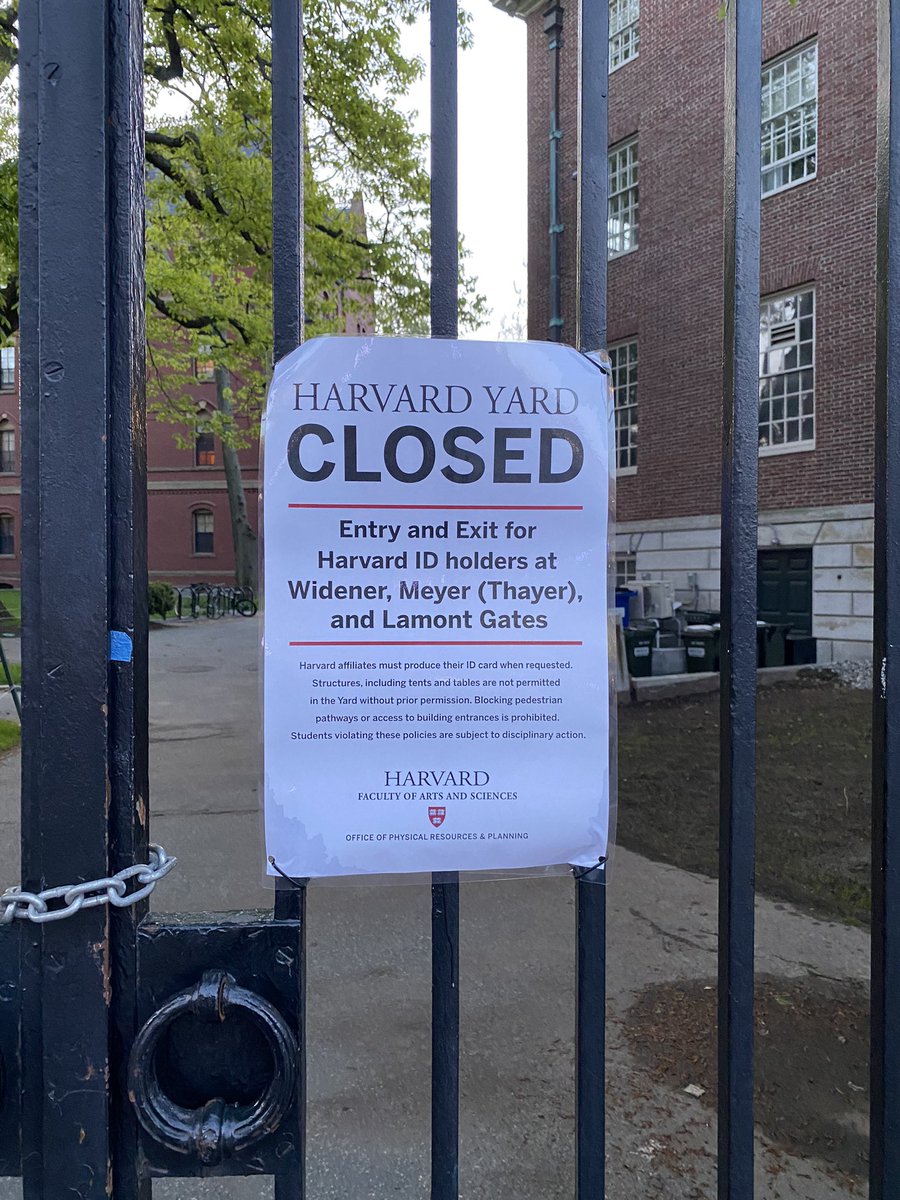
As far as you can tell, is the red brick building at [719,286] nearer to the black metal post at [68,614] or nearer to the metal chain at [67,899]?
the black metal post at [68,614]

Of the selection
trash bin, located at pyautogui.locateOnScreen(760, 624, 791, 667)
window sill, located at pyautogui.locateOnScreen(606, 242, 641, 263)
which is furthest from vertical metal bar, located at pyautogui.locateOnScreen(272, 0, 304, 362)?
window sill, located at pyautogui.locateOnScreen(606, 242, 641, 263)

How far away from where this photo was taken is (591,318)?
1353 mm

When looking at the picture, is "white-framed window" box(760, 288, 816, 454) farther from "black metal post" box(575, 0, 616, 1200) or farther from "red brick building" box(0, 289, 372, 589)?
"red brick building" box(0, 289, 372, 589)

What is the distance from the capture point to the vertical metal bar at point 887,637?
4.57 feet

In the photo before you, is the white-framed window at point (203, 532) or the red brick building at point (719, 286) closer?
the red brick building at point (719, 286)

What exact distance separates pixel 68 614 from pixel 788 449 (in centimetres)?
1574

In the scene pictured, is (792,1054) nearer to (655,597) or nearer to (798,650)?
(798,650)

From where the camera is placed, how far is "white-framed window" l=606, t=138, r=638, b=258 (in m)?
18.1

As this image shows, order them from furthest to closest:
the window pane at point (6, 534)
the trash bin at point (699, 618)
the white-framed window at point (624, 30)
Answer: the window pane at point (6, 534)
the white-framed window at point (624, 30)
the trash bin at point (699, 618)

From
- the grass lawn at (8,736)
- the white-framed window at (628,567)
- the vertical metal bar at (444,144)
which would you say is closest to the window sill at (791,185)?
the white-framed window at (628,567)

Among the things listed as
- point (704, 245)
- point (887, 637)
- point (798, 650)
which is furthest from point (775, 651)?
point (887, 637)

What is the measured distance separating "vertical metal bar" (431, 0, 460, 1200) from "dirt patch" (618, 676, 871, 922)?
379 centimetres

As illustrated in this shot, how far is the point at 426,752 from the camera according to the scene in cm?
127

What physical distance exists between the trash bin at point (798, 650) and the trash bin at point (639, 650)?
3.27m
